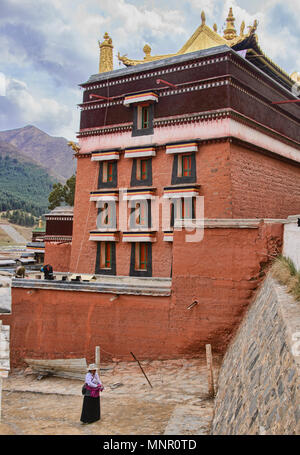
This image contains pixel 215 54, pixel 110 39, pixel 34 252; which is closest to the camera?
pixel 215 54

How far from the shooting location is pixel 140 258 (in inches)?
754

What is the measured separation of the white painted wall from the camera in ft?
36.0

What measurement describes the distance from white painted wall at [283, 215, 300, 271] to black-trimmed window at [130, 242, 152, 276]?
7.61m

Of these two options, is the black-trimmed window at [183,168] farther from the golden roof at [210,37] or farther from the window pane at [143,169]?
the golden roof at [210,37]

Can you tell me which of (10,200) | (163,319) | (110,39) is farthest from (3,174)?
(163,319)

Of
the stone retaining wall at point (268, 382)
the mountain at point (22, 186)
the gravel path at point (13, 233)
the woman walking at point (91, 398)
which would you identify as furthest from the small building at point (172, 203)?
the mountain at point (22, 186)

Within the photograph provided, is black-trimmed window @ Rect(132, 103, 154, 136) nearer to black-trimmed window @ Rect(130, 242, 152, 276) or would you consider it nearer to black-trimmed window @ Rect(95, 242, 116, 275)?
black-trimmed window @ Rect(130, 242, 152, 276)

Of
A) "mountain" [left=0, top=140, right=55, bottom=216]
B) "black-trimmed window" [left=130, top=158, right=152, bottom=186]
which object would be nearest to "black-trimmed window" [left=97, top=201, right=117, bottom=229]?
"black-trimmed window" [left=130, top=158, right=152, bottom=186]

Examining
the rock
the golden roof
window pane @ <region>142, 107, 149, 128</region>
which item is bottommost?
the rock

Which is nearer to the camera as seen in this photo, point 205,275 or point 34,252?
point 205,275

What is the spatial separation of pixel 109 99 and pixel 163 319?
1207cm

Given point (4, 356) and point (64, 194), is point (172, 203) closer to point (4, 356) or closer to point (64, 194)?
point (4, 356)

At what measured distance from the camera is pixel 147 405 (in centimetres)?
1011
